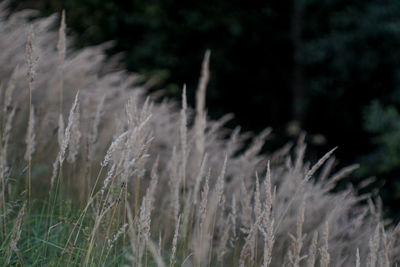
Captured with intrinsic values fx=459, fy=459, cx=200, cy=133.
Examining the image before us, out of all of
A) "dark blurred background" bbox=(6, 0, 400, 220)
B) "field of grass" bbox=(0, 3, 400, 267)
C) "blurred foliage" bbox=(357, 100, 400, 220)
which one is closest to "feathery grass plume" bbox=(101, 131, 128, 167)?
"field of grass" bbox=(0, 3, 400, 267)

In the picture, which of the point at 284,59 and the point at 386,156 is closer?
the point at 386,156

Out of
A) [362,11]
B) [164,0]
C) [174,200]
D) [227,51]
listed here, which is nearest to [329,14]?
[362,11]

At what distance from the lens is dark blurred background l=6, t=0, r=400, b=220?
26.6ft

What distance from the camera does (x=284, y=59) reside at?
10406mm

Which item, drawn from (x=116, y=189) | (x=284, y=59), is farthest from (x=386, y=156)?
(x=116, y=189)

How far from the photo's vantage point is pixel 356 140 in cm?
988

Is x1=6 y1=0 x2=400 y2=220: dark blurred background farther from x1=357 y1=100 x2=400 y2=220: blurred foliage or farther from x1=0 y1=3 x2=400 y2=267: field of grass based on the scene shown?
x1=0 y1=3 x2=400 y2=267: field of grass

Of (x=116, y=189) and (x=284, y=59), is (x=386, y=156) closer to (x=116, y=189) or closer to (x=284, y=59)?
(x=284, y=59)

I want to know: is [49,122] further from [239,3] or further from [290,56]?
[290,56]

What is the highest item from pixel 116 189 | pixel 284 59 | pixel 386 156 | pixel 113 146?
pixel 284 59

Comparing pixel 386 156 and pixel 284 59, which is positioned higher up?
pixel 284 59

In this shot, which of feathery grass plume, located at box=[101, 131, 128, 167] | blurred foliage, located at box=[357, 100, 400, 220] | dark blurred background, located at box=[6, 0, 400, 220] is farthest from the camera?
dark blurred background, located at box=[6, 0, 400, 220]

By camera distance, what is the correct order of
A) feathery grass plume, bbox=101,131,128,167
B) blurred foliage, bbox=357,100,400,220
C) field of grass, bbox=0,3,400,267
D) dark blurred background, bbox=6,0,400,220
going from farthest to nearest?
dark blurred background, bbox=6,0,400,220 < blurred foliage, bbox=357,100,400,220 < field of grass, bbox=0,3,400,267 < feathery grass plume, bbox=101,131,128,167

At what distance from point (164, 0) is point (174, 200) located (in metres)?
7.05
